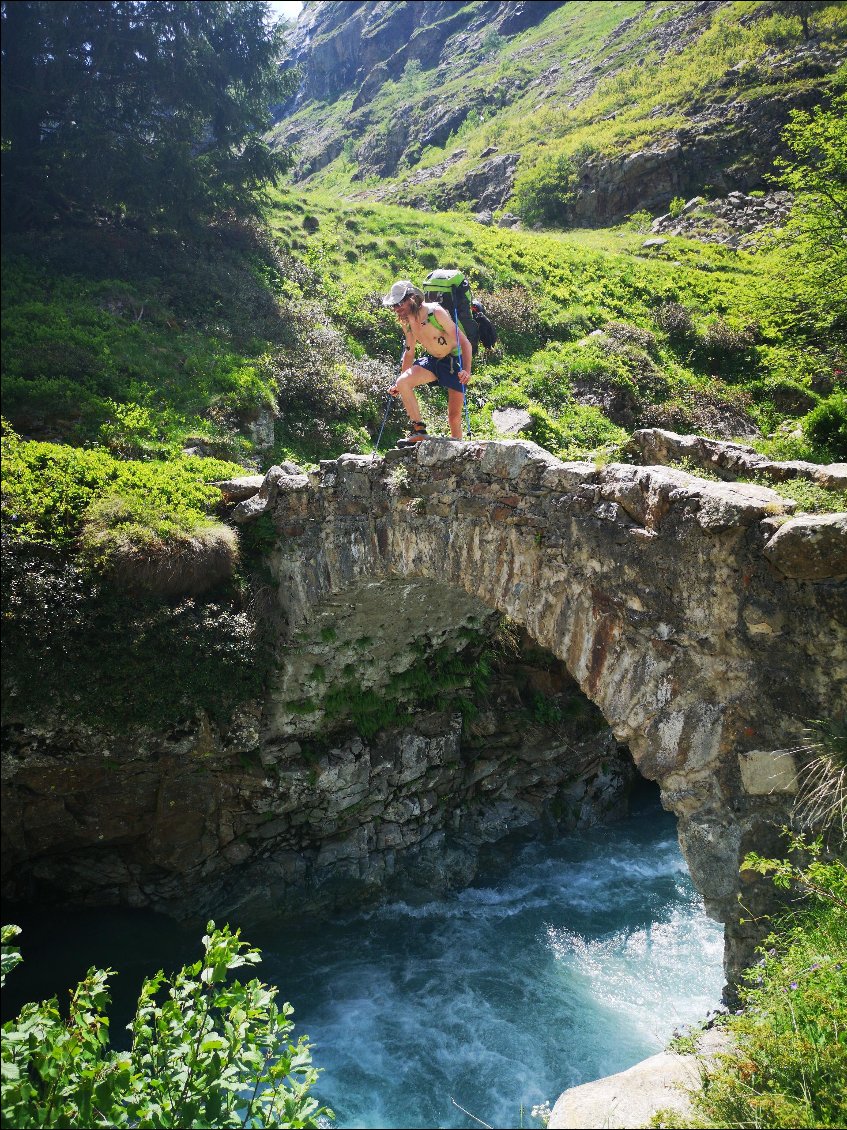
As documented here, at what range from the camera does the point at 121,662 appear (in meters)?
7.74

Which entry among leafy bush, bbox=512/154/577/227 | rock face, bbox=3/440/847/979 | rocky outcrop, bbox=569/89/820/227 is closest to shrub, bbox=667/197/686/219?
rocky outcrop, bbox=569/89/820/227

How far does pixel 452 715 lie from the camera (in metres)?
10.5

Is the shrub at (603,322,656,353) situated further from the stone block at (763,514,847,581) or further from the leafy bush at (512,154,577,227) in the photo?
the leafy bush at (512,154,577,227)

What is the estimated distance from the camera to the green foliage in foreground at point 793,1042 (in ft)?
9.07

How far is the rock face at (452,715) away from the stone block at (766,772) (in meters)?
0.01

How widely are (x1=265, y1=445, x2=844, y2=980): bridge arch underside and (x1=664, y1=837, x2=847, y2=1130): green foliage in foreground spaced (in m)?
0.63

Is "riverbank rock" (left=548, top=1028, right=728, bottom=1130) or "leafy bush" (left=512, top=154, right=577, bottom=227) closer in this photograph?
"riverbank rock" (left=548, top=1028, right=728, bottom=1130)

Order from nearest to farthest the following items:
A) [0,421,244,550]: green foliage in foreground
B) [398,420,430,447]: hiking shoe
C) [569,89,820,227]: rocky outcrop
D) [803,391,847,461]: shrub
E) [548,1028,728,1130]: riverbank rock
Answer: [548,1028,728,1130]: riverbank rock < [398,420,430,447]: hiking shoe < [0,421,244,550]: green foliage in foreground < [803,391,847,461]: shrub < [569,89,820,227]: rocky outcrop

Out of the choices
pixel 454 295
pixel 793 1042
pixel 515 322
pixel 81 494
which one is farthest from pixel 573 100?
pixel 793 1042

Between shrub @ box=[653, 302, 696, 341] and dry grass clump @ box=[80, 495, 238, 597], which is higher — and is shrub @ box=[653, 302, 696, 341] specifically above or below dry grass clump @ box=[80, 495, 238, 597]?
above

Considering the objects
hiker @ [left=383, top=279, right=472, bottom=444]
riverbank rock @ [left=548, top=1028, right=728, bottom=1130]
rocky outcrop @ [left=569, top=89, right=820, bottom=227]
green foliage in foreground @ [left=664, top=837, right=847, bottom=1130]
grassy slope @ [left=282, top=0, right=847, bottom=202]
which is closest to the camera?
green foliage in foreground @ [left=664, top=837, right=847, bottom=1130]

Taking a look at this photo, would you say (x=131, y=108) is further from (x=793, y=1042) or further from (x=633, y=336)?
(x=793, y=1042)

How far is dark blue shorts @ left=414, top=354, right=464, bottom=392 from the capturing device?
7034 millimetres

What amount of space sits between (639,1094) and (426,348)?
5973mm
